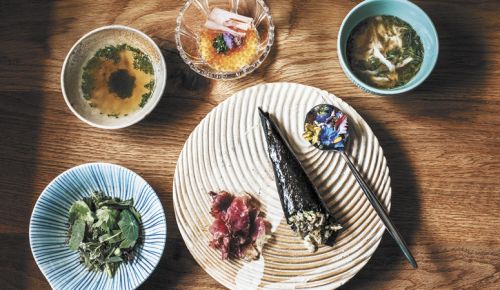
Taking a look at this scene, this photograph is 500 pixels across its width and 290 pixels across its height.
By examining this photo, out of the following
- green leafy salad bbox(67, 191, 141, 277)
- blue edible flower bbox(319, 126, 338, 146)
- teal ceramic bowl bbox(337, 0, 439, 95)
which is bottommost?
green leafy salad bbox(67, 191, 141, 277)

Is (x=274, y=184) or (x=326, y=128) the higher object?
(x=326, y=128)

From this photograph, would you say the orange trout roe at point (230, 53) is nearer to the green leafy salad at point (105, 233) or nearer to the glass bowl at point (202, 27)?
the glass bowl at point (202, 27)

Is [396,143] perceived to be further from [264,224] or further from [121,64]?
[121,64]

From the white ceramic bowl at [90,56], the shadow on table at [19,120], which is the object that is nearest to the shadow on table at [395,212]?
the white ceramic bowl at [90,56]

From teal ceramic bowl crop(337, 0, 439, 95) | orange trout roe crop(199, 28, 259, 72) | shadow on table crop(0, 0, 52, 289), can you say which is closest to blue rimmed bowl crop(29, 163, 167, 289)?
shadow on table crop(0, 0, 52, 289)

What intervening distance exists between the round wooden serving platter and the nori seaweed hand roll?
4cm

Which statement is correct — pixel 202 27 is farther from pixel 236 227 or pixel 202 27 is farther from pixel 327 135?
pixel 236 227

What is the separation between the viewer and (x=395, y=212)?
189cm

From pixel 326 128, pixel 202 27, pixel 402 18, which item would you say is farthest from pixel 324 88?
pixel 202 27

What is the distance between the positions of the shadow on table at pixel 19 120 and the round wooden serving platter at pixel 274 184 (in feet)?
1.82

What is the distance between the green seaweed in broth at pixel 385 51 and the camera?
1851mm

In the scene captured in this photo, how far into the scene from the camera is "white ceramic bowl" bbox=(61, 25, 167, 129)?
184 centimetres

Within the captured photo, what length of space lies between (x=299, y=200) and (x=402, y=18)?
70cm

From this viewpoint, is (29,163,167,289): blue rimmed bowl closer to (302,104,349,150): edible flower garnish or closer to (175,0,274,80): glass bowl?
(175,0,274,80): glass bowl
